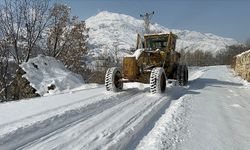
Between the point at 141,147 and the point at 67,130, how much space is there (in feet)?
5.18

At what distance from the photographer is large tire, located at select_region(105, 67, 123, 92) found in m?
11.5

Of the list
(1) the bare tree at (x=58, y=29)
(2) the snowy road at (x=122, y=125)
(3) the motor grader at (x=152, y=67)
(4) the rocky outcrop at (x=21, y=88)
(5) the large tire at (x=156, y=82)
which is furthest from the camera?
(1) the bare tree at (x=58, y=29)

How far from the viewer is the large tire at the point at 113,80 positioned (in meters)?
11.5

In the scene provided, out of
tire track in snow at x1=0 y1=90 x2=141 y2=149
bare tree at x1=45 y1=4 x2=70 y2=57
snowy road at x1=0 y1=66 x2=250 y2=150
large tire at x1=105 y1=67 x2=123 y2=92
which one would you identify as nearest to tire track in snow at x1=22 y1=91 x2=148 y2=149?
snowy road at x1=0 y1=66 x2=250 y2=150

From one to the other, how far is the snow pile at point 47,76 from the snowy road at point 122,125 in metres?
5.72

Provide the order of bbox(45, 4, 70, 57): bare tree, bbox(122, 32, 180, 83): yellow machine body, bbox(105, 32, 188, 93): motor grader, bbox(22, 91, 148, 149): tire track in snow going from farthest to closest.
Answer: bbox(45, 4, 70, 57): bare tree < bbox(122, 32, 180, 83): yellow machine body < bbox(105, 32, 188, 93): motor grader < bbox(22, 91, 148, 149): tire track in snow

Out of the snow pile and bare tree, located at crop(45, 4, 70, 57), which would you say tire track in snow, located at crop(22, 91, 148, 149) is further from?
bare tree, located at crop(45, 4, 70, 57)

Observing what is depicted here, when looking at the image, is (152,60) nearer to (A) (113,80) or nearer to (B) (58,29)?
(A) (113,80)

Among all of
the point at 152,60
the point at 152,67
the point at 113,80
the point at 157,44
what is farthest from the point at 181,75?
the point at 113,80

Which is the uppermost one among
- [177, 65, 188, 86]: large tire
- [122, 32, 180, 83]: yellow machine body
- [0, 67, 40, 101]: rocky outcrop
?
[122, 32, 180, 83]: yellow machine body

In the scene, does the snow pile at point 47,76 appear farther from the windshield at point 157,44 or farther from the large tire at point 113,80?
the windshield at point 157,44

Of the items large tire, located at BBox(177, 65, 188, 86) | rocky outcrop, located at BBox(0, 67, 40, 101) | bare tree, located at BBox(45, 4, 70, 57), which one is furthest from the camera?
bare tree, located at BBox(45, 4, 70, 57)

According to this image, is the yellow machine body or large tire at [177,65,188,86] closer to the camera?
the yellow machine body

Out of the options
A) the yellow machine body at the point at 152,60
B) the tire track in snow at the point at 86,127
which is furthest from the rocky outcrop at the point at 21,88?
the tire track in snow at the point at 86,127
